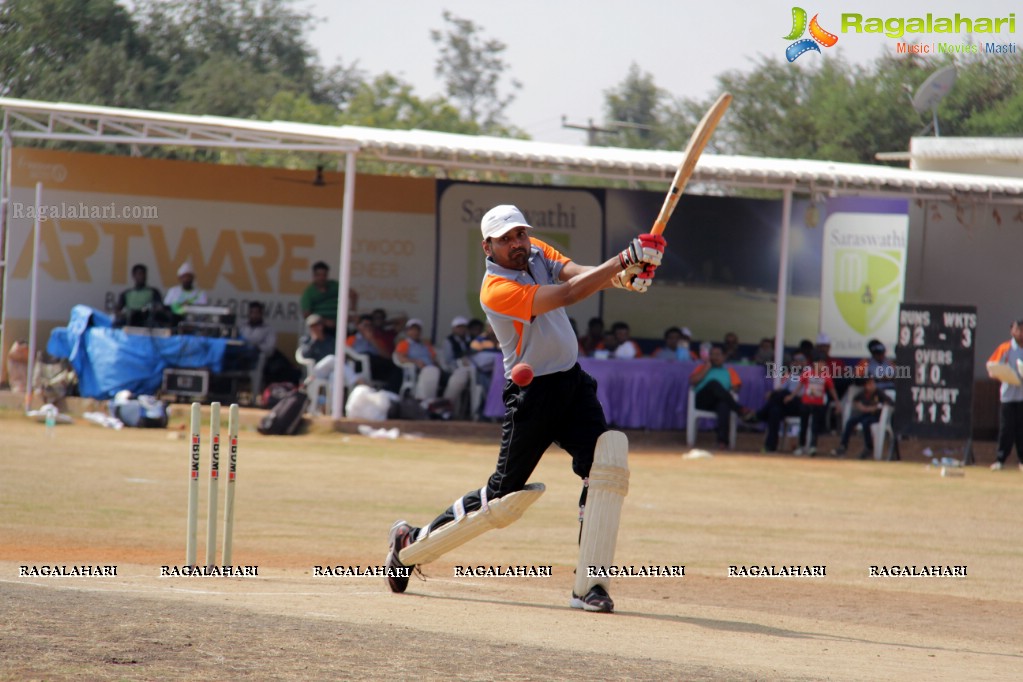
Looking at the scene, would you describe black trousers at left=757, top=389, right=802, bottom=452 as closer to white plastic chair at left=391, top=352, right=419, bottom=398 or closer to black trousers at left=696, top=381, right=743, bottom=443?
black trousers at left=696, top=381, right=743, bottom=443

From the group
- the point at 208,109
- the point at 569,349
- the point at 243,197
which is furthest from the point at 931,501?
the point at 208,109

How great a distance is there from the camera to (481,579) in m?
8.84

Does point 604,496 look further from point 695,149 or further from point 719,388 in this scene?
point 719,388

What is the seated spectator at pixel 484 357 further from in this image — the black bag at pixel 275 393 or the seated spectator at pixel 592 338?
the black bag at pixel 275 393

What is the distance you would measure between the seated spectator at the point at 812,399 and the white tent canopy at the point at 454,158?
3.95ft

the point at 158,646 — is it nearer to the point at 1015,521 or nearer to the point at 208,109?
the point at 1015,521

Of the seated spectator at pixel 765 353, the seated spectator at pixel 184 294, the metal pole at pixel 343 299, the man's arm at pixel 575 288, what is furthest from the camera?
the seated spectator at pixel 765 353

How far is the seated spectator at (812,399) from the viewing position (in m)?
19.2

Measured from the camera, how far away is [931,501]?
14.9m

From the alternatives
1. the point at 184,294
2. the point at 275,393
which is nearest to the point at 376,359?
the point at 275,393

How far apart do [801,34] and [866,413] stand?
5.78 metres

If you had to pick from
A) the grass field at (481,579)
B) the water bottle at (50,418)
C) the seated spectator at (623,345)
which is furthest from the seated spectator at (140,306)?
the seated spectator at (623,345)

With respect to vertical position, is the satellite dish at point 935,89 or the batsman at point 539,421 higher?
the satellite dish at point 935,89

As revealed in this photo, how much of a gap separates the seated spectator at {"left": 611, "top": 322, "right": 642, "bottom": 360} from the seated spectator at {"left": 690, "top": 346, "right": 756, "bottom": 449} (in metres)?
1.52
